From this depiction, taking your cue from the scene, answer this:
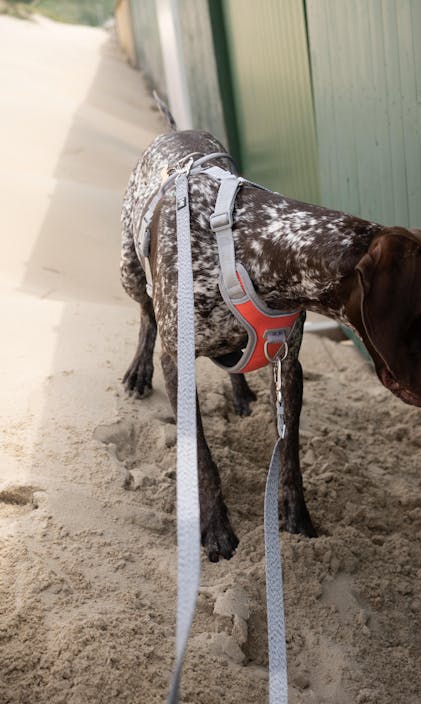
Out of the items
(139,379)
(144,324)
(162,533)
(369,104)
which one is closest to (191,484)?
(162,533)

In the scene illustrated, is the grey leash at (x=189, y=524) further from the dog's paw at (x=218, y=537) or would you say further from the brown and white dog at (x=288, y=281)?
the dog's paw at (x=218, y=537)

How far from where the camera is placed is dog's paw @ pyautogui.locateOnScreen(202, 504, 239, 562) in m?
3.19

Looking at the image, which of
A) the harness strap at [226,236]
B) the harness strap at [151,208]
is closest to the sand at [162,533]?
the harness strap at [151,208]

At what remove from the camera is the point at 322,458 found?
12.8ft

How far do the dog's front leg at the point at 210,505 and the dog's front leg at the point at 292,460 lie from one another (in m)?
0.27

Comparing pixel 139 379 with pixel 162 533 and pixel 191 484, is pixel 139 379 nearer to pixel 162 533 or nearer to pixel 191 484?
pixel 162 533

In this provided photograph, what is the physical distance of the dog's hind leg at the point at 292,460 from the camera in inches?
133

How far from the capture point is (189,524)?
1633 mm

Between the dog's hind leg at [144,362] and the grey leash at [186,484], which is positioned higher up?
the grey leash at [186,484]

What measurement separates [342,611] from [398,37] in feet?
8.10

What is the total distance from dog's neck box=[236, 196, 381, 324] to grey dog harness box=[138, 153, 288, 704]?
0.29 ft

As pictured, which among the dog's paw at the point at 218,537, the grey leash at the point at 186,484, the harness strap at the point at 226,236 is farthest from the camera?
the dog's paw at the point at 218,537

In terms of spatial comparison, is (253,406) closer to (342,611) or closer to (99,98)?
(342,611)

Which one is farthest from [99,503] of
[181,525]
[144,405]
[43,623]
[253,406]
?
[181,525]
